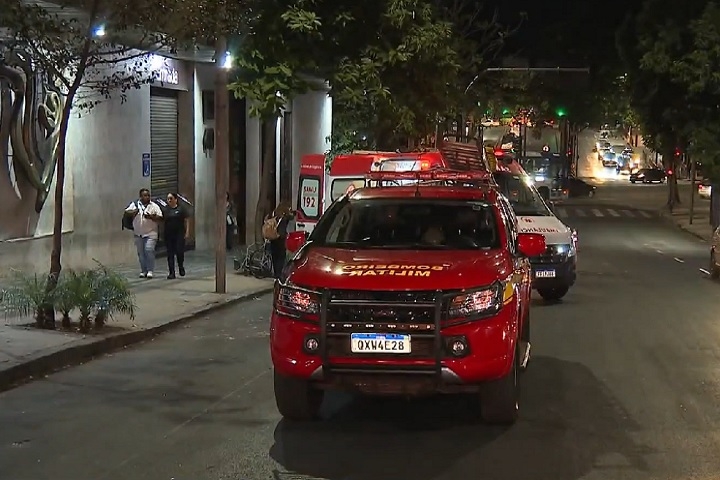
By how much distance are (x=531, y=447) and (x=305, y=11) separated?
48.0 ft

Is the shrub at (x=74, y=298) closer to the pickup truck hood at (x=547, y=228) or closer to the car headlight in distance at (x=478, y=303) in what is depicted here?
the car headlight in distance at (x=478, y=303)

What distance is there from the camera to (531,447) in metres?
8.02

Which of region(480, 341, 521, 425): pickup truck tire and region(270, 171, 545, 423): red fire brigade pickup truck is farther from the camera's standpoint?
region(480, 341, 521, 425): pickup truck tire

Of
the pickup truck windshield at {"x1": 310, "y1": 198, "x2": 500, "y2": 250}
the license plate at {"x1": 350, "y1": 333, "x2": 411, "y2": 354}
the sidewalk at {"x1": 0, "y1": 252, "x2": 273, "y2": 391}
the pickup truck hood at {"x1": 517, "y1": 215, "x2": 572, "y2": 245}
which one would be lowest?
the sidewalk at {"x1": 0, "y1": 252, "x2": 273, "y2": 391}

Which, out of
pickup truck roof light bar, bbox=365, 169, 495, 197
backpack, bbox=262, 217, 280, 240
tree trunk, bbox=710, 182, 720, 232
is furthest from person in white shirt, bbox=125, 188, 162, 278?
tree trunk, bbox=710, 182, 720, 232

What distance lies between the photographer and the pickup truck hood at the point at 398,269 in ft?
26.4

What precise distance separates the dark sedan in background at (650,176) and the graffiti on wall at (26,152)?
75818 millimetres

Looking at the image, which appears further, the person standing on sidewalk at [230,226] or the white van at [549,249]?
the person standing on sidewalk at [230,226]

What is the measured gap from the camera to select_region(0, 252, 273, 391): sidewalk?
11047mm

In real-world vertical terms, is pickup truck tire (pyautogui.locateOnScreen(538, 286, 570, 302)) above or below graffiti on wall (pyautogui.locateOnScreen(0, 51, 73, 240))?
below

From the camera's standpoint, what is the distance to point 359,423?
880 centimetres

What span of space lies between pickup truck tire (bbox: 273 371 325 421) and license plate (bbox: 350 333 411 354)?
0.62 metres

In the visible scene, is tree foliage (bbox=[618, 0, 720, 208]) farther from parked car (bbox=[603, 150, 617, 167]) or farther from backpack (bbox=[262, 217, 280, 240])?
parked car (bbox=[603, 150, 617, 167])

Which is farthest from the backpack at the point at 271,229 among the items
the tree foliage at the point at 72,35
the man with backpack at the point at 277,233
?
the tree foliage at the point at 72,35
